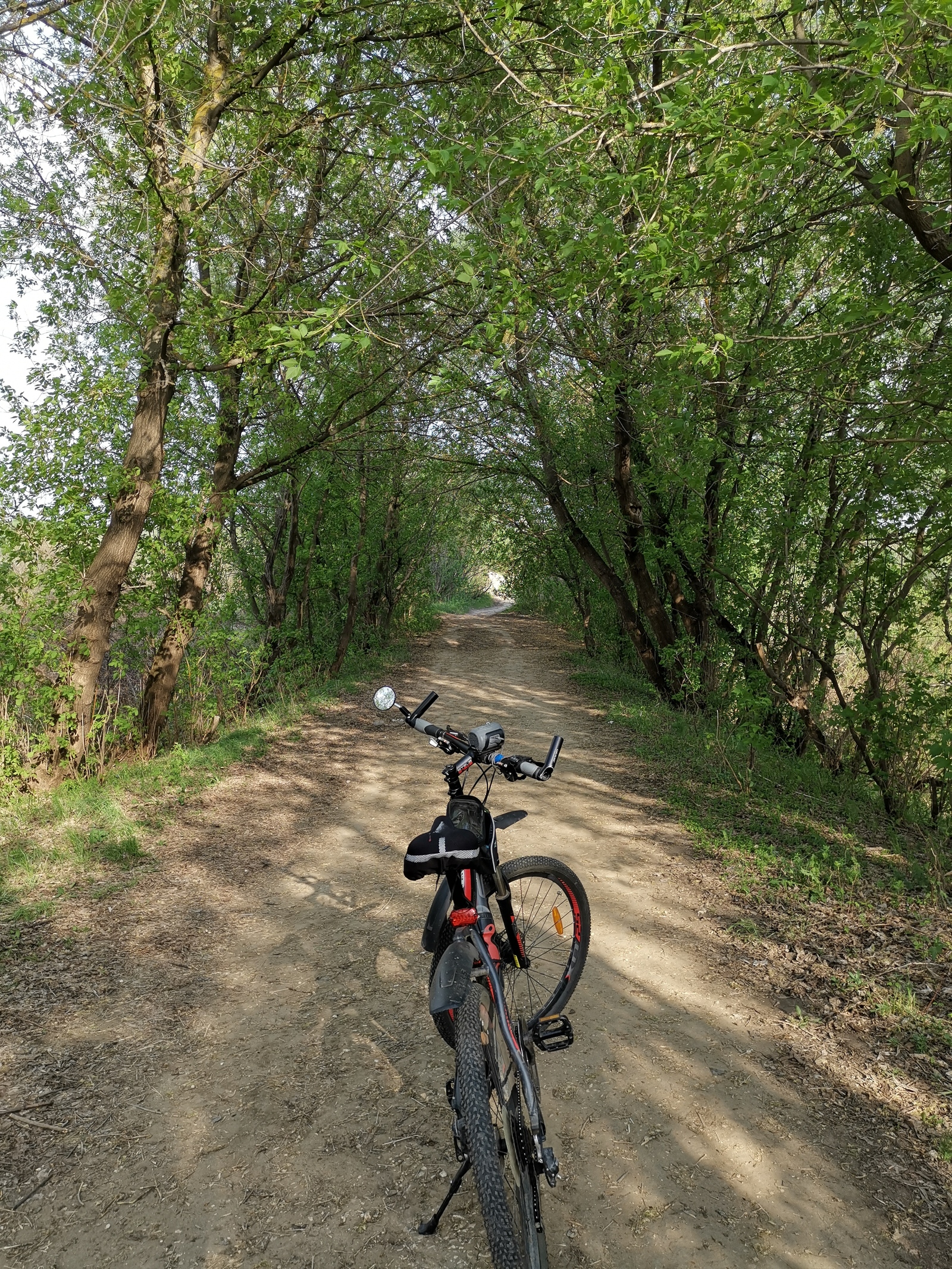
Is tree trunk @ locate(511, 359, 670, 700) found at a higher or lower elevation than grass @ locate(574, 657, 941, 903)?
higher

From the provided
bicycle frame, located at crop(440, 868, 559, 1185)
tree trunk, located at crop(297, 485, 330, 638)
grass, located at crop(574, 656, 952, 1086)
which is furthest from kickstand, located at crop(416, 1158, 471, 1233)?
tree trunk, located at crop(297, 485, 330, 638)

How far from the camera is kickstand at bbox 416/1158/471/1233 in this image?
7.38 feet

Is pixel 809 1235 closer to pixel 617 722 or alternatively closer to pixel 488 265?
pixel 488 265

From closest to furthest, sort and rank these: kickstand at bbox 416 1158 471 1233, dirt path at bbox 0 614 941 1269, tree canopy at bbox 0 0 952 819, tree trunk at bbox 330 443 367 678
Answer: kickstand at bbox 416 1158 471 1233 < dirt path at bbox 0 614 941 1269 < tree canopy at bbox 0 0 952 819 < tree trunk at bbox 330 443 367 678

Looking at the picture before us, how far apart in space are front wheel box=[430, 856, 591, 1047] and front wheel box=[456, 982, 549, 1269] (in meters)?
0.61

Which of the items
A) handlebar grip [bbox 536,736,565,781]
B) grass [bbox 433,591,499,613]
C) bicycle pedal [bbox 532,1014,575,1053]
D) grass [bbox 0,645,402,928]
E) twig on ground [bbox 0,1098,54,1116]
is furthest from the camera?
grass [bbox 433,591,499,613]

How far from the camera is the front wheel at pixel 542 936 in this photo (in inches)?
120

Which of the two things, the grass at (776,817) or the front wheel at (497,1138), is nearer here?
the front wheel at (497,1138)

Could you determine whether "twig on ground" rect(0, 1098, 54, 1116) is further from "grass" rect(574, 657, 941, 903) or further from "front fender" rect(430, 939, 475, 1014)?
"grass" rect(574, 657, 941, 903)

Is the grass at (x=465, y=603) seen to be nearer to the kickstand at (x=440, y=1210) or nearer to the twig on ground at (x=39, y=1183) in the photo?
the twig on ground at (x=39, y=1183)

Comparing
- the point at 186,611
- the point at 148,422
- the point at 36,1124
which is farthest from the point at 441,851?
the point at 186,611

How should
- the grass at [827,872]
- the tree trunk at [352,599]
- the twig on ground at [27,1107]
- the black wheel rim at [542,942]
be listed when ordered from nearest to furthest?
the twig on ground at [27,1107] → the black wheel rim at [542,942] → the grass at [827,872] → the tree trunk at [352,599]

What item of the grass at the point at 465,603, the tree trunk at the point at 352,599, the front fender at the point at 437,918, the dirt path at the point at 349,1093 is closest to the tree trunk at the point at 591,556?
the tree trunk at the point at 352,599

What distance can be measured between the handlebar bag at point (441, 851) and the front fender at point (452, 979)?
27cm
